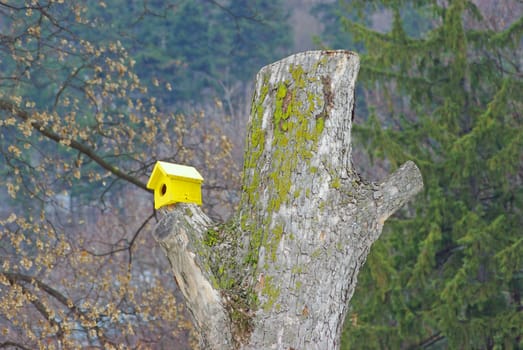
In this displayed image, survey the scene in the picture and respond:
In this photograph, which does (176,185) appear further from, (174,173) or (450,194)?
(450,194)

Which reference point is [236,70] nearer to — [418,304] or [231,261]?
[418,304]

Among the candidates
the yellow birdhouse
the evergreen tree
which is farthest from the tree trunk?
the evergreen tree

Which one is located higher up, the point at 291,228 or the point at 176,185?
the point at 176,185

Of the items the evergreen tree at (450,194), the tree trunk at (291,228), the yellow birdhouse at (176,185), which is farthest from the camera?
the evergreen tree at (450,194)

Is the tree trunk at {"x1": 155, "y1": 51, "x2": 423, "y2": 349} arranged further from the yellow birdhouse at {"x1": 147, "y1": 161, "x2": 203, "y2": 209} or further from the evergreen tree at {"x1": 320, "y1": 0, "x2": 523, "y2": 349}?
the evergreen tree at {"x1": 320, "y1": 0, "x2": 523, "y2": 349}

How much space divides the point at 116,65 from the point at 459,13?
4.32 meters

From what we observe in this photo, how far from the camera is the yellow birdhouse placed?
12.9 feet

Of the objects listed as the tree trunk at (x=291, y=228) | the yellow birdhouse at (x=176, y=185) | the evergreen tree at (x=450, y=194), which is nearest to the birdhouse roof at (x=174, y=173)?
the yellow birdhouse at (x=176, y=185)

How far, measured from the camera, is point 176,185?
394 centimetres

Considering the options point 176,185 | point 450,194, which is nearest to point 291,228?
point 176,185

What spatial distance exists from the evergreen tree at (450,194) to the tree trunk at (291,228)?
263 inches

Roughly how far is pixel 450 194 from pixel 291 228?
7.72m

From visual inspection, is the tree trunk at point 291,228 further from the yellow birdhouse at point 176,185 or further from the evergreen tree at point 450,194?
the evergreen tree at point 450,194

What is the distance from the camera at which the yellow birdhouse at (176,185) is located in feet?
12.9
